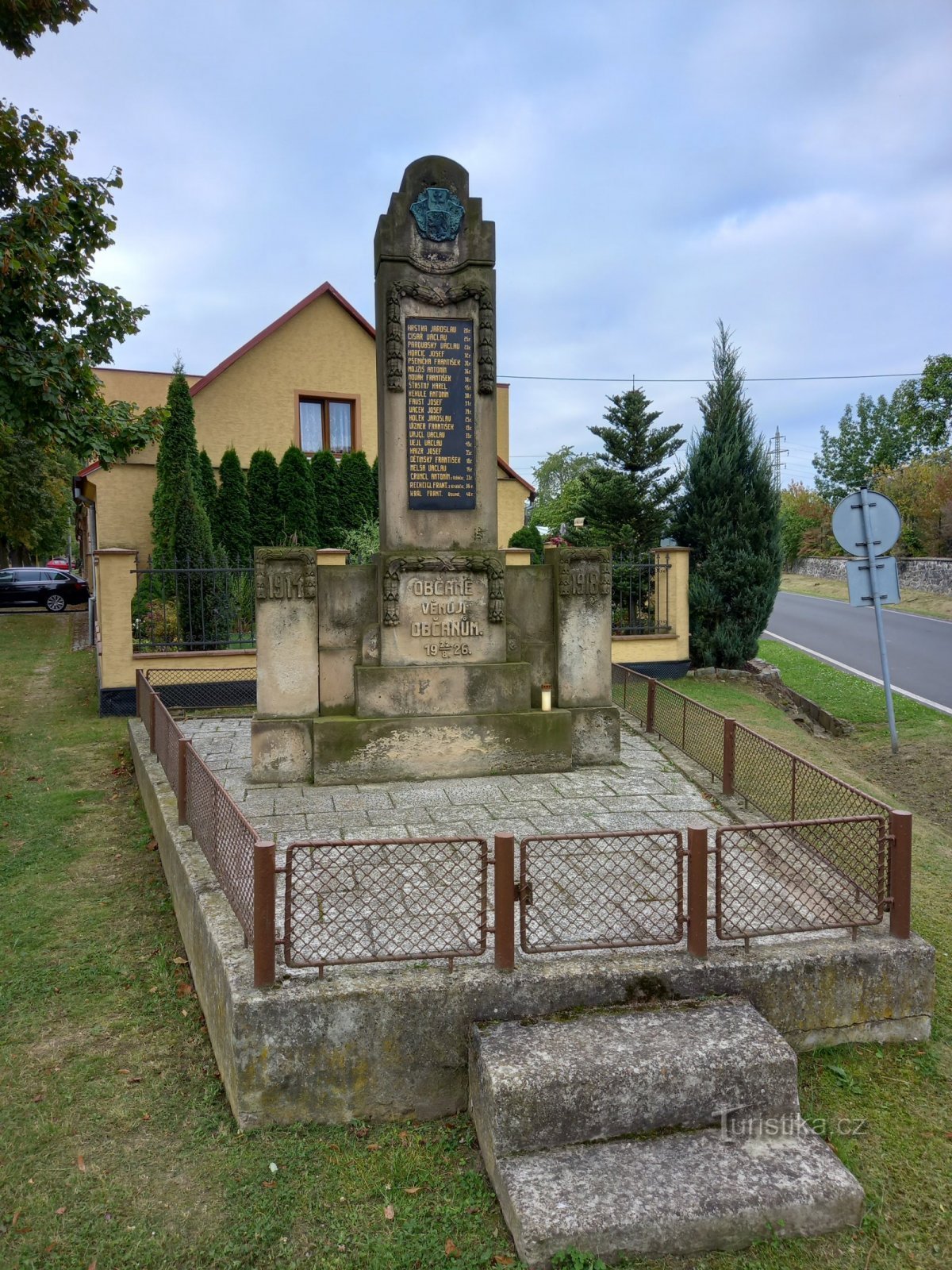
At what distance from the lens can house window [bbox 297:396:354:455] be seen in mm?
20750

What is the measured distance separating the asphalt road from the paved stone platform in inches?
306

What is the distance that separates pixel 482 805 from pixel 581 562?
260 centimetres

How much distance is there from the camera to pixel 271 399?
797 inches

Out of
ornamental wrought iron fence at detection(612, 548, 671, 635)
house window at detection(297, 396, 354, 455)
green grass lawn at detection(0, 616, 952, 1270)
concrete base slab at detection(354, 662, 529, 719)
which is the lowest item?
green grass lawn at detection(0, 616, 952, 1270)

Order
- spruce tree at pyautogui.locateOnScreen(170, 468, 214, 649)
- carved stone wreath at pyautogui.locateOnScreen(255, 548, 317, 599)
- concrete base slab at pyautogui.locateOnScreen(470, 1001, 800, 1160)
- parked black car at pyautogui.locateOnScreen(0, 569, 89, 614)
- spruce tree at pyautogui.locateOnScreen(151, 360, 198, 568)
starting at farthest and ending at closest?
parked black car at pyautogui.locateOnScreen(0, 569, 89, 614) < spruce tree at pyautogui.locateOnScreen(151, 360, 198, 568) < spruce tree at pyautogui.locateOnScreen(170, 468, 214, 649) < carved stone wreath at pyautogui.locateOnScreen(255, 548, 317, 599) < concrete base slab at pyautogui.locateOnScreen(470, 1001, 800, 1160)

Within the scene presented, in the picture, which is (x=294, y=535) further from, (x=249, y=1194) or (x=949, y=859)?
(x=249, y=1194)

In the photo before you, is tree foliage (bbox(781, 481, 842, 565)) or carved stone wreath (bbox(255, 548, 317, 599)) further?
tree foliage (bbox(781, 481, 842, 565))

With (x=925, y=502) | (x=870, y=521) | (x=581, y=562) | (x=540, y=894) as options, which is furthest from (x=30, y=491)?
(x=925, y=502)

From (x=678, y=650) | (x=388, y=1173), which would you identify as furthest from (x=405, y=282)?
(x=678, y=650)

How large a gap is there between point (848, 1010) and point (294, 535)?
52.4 feet

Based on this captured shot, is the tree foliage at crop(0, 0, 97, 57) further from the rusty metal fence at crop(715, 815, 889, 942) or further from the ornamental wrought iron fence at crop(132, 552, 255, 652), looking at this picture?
the rusty metal fence at crop(715, 815, 889, 942)

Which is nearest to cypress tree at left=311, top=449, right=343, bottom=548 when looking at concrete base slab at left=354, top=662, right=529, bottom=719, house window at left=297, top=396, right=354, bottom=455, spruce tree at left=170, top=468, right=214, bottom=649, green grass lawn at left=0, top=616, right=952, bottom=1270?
house window at left=297, top=396, right=354, bottom=455

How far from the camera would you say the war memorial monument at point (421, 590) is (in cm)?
765

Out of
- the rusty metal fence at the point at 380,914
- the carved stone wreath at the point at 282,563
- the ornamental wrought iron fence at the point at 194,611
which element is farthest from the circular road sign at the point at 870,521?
the ornamental wrought iron fence at the point at 194,611
